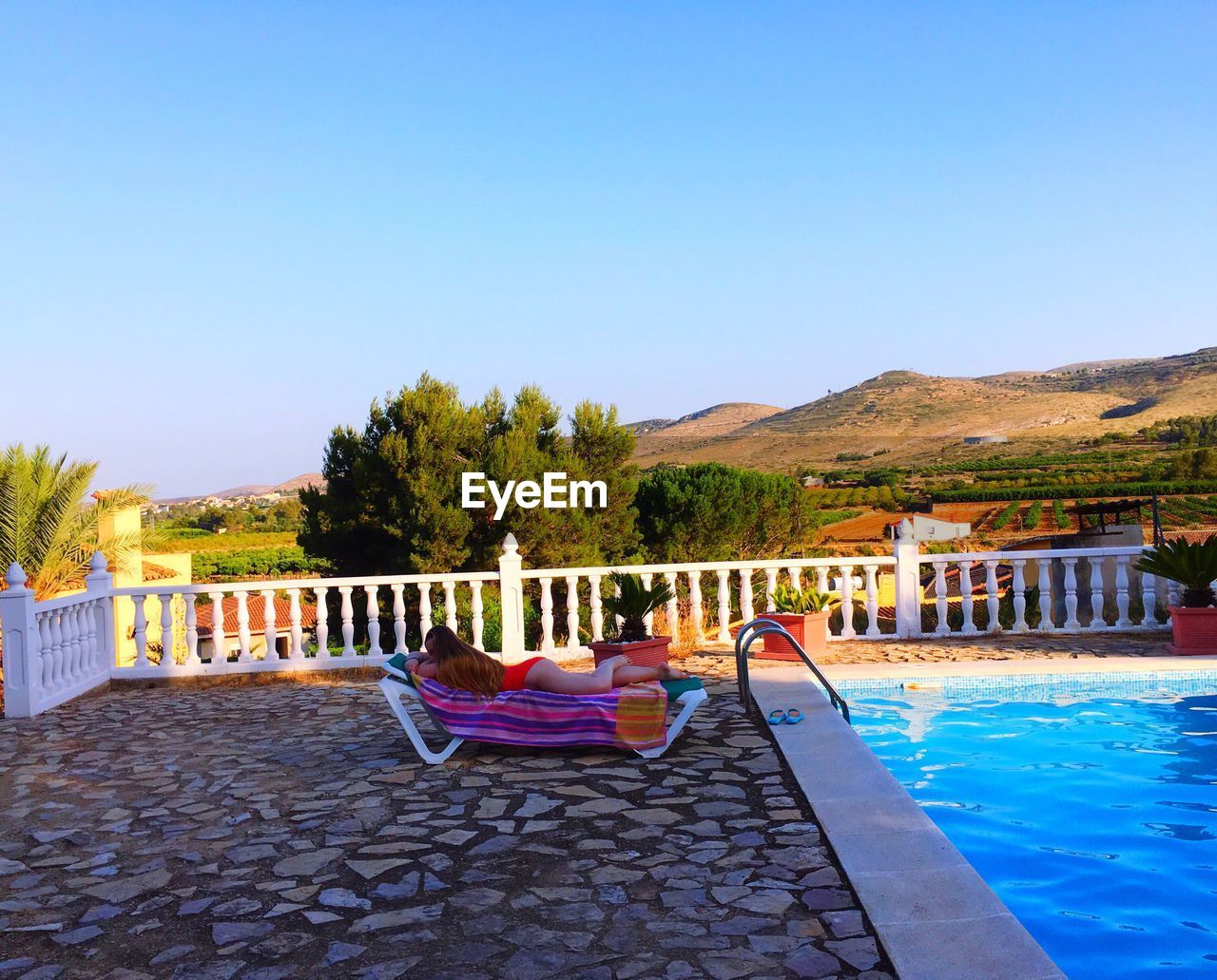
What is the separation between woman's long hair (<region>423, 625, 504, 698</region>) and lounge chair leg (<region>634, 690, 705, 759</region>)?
859 mm

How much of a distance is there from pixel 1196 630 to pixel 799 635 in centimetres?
314

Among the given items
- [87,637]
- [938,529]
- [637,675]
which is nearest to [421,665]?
[637,675]

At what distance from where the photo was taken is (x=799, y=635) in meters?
8.63

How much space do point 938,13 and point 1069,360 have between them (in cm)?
5861

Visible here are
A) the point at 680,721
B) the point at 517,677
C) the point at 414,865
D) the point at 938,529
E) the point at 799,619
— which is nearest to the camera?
the point at 414,865

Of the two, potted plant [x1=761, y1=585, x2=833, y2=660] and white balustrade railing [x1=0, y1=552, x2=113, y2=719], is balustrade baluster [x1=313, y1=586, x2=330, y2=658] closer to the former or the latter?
white balustrade railing [x1=0, y1=552, x2=113, y2=719]

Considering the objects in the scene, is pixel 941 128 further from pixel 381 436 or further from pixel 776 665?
pixel 776 665

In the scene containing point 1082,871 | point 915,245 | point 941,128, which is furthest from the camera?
point 915,245

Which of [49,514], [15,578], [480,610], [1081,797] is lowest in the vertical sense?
[1081,797]

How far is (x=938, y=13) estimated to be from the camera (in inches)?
577

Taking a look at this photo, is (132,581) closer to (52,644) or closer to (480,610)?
(52,644)

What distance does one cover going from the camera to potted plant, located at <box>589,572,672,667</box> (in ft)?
24.1

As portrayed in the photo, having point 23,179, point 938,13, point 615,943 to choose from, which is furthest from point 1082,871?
point 23,179

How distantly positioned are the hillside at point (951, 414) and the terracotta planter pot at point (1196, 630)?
42290 millimetres
